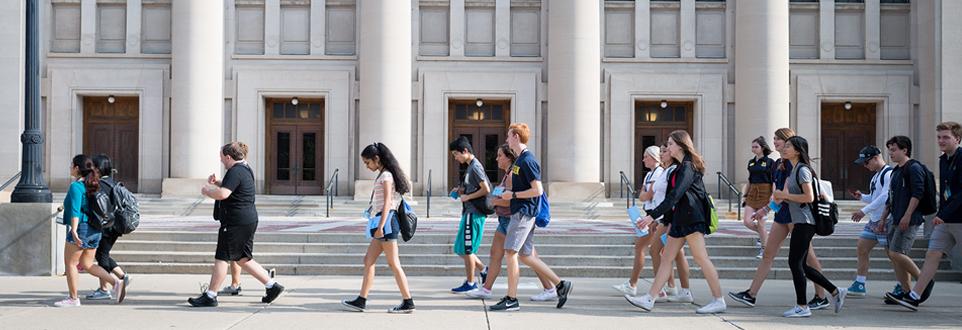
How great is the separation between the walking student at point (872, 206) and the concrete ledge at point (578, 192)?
13517 mm

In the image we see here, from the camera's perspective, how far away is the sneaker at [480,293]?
9914 millimetres

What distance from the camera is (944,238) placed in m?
9.20

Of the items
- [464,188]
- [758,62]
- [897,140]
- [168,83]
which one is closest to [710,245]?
[897,140]

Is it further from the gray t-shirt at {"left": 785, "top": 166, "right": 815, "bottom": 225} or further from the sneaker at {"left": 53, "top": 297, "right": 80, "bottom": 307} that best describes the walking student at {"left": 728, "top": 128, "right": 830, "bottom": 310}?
the sneaker at {"left": 53, "top": 297, "right": 80, "bottom": 307}

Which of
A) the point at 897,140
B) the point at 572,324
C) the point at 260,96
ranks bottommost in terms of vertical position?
the point at 572,324

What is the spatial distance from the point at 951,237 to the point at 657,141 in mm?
17557

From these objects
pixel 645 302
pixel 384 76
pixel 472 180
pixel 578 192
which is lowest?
pixel 645 302

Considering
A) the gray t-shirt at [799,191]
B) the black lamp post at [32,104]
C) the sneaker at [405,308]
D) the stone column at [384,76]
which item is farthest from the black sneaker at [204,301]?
the stone column at [384,76]

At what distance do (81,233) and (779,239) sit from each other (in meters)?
7.08

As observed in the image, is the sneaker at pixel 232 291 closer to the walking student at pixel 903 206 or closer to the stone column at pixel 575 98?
the walking student at pixel 903 206

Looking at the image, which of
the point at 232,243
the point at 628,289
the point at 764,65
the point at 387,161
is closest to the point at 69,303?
the point at 232,243

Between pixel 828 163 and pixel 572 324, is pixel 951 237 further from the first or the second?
pixel 828 163

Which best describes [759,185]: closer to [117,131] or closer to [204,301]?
[204,301]

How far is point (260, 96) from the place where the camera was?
26.0m
